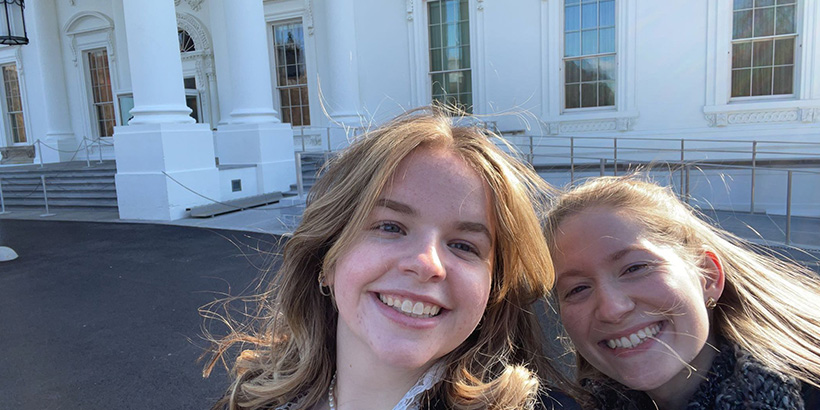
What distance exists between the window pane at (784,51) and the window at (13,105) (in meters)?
20.7

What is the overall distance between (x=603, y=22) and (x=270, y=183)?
7.48 metres

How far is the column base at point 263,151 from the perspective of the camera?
410 inches

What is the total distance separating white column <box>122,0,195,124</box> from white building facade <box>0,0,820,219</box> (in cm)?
2

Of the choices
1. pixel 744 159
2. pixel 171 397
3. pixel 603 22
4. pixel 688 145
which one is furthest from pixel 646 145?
pixel 171 397

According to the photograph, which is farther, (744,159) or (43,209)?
Result: (43,209)

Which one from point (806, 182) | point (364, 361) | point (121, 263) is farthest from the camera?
point (806, 182)

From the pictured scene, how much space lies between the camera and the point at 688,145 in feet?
34.6

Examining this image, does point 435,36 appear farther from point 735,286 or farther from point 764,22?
point 735,286

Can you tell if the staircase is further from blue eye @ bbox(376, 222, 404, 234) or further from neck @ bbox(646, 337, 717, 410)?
neck @ bbox(646, 337, 717, 410)

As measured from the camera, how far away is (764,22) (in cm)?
991

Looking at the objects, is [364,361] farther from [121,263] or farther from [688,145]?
[688,145]

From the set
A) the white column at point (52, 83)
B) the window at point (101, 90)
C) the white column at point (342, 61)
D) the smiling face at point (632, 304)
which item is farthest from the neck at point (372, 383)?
the white column at point (52, 83)

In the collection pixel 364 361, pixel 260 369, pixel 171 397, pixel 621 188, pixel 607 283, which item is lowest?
pixel 171 397

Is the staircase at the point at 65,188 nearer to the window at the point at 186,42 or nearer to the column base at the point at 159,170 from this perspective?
the column base at the point at 159,170
